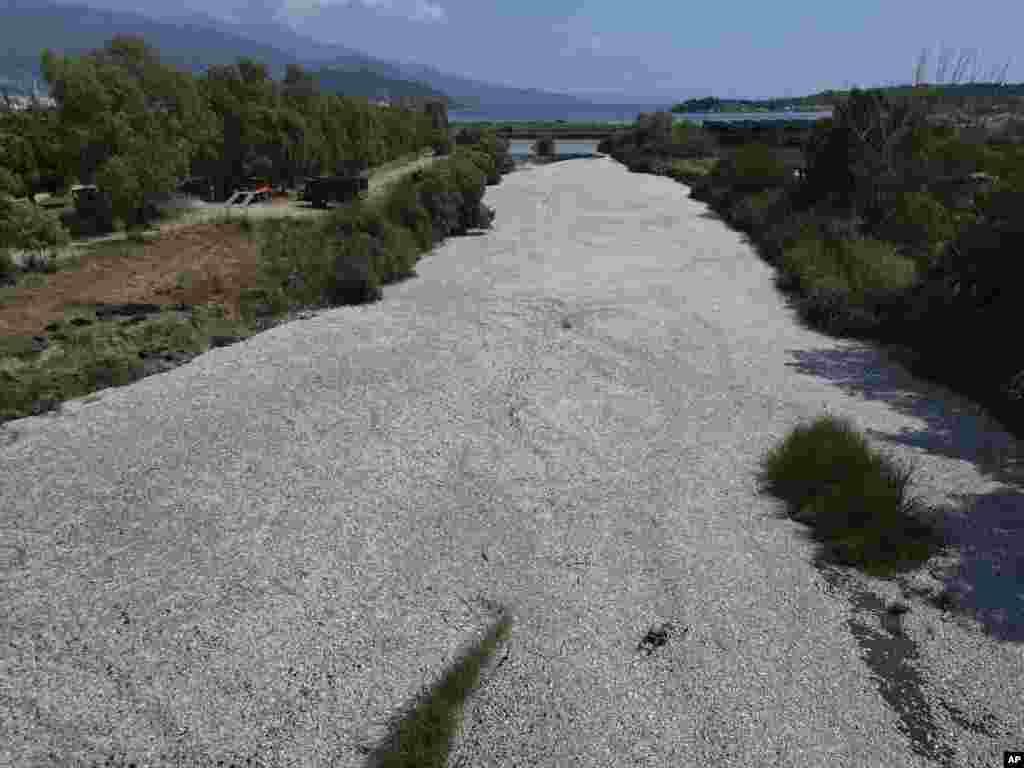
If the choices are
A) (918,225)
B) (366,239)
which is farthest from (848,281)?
(366,239)

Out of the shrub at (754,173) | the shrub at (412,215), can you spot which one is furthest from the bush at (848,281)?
the shrub at (754,173)

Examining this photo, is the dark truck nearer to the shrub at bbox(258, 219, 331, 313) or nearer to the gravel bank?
the shrub at bbox(258, 219, 331, 313)

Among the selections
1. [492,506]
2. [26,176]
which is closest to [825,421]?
[492,506]

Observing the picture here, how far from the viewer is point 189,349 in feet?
61.6

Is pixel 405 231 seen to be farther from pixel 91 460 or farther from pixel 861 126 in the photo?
pixel 861 126

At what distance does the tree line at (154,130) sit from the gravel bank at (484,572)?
821 inches

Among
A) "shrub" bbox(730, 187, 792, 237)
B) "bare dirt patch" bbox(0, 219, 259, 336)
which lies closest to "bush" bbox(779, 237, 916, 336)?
"shrub" bbox(730, 187, 792, 237)

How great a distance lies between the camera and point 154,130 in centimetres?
3541

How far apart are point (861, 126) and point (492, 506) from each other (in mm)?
32370

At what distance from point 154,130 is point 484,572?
1388 inches

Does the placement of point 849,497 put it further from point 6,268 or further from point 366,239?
point 6,268

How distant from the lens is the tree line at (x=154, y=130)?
107 ft

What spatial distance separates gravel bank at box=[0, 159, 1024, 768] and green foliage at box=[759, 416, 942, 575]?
452 mm

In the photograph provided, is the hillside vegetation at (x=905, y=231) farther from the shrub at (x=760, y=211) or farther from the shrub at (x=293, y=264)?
the shrub at (x=293, y=264)
